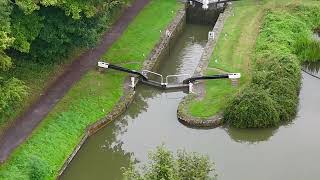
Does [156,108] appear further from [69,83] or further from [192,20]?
[192,20]

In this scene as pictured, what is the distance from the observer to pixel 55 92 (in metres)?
34.9

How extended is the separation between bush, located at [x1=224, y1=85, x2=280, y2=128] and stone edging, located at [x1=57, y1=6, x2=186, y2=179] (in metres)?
6.56

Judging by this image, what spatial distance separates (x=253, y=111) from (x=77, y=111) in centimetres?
1015

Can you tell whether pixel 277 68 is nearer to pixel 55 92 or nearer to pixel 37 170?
pixel 55 92

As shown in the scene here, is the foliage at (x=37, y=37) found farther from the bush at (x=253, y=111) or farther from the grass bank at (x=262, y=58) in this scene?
the bush at (x=253, y=111)

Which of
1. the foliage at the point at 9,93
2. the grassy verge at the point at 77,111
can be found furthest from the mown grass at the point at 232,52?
the foliage at the point at 9,93

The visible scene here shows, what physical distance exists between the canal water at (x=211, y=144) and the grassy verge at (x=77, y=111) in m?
1.01

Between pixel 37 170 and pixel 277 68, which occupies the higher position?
pixel 277 68

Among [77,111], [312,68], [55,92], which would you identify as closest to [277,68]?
[312,68]

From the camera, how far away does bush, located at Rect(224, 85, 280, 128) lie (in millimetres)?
32125

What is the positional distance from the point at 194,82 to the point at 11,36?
476 inches

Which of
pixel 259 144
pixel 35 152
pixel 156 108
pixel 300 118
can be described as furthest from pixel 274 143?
pixel 35 152

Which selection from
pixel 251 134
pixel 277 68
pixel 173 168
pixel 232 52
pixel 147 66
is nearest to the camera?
pixel 173 168

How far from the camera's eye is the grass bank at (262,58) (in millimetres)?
32562
